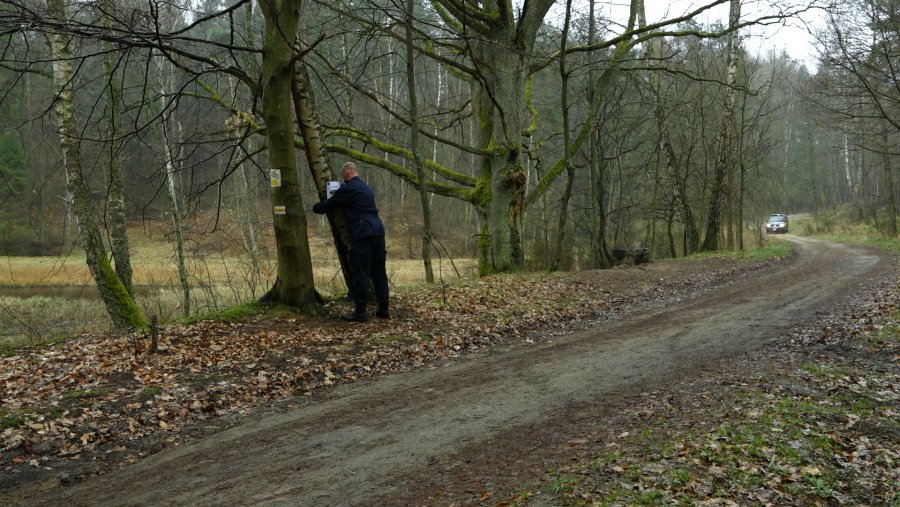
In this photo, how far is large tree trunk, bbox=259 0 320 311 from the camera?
8.72 m

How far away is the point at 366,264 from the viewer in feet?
29.7

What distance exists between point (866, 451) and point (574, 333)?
16.9 ft

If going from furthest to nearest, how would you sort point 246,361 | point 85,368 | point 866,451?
point 246,361, point 85,368, point 866,451

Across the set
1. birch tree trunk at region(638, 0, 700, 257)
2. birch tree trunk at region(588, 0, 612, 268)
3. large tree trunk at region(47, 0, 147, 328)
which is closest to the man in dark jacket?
large tree trunk at region(47, 0, 147, 328)

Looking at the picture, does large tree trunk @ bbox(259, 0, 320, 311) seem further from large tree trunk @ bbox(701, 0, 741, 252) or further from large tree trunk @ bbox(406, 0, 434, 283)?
large tree trunk @ bbox(701, 0, 741, 252)

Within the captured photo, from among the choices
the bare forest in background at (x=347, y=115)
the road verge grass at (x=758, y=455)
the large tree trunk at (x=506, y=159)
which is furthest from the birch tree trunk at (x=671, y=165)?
the road verge grass at (x=758, y=455)

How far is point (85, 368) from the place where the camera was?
6688mm

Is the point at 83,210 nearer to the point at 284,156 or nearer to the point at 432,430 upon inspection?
the point at 284,156

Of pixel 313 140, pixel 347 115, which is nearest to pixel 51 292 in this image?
pixel 347 115

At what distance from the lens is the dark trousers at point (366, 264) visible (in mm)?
9023

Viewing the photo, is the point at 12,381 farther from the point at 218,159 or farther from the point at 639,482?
the point at 218,159

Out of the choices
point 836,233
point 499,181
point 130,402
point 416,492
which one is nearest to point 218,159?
point 499,181

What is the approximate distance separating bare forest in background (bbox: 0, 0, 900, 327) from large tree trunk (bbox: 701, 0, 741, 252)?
0.08m

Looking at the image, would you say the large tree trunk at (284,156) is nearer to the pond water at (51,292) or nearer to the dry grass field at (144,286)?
the dry grass field at (144,286)
